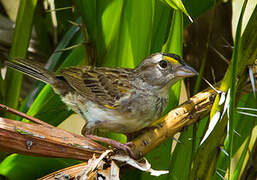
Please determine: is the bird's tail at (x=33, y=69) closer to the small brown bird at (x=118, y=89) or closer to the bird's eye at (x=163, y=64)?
the small brown bird at (x=118, y=89)

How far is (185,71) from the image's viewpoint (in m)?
1.78

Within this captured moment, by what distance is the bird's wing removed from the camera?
1.92m

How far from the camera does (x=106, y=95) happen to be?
1.95 meters

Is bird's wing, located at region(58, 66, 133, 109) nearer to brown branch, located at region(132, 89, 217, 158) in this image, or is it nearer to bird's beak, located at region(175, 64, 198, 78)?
bird's beak, located at region(175, 64, 198, 78)

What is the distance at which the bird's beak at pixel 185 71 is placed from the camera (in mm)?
1753

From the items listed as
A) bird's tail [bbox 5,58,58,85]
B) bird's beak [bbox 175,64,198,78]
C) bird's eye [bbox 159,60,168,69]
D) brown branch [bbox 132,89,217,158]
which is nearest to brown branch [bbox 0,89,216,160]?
brown branch [bbox 132,89,217,158]

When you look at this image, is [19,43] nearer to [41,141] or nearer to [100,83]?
[100,83]

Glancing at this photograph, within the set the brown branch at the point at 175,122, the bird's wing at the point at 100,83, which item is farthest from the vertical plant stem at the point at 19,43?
the brown branch at the point at 175,122

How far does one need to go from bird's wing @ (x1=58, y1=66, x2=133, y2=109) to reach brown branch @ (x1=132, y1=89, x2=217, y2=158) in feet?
1.49

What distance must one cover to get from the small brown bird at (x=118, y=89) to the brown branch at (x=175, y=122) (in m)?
0.28

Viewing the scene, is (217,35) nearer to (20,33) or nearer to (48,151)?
(20,33)

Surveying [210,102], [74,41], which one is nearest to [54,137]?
[210,102]

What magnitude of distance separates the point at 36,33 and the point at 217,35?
1.02 m

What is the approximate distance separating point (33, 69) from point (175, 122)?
31.7 inches
